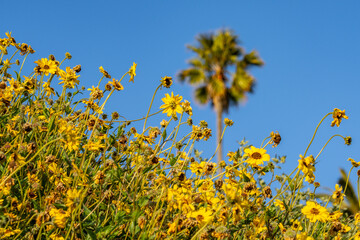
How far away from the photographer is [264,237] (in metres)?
2.72

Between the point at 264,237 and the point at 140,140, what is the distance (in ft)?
3.12

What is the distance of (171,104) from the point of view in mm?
3051

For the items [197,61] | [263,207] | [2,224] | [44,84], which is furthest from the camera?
[197,61]

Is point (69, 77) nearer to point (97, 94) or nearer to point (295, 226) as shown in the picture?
point (97, 94)

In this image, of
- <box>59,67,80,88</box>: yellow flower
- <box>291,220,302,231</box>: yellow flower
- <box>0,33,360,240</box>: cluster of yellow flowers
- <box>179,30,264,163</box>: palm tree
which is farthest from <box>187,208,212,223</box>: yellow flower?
<box>179,30,264,163</box>: palm tree

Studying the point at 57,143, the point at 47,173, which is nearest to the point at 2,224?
the point at 47,173

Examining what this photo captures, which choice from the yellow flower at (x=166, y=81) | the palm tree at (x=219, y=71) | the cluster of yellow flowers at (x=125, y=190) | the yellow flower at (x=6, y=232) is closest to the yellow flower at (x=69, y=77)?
the cluster of yellow flowers at (x=125, y=190)

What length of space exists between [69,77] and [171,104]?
0.89 m

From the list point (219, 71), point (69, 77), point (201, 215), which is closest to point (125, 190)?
point (201, 215)

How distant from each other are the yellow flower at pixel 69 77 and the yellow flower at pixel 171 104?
2.70 ft

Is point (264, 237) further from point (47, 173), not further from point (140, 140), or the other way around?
point (47, 173)

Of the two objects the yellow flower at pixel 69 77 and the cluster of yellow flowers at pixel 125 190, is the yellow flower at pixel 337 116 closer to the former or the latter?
the cluster of yellow flowers at pixel 125 190

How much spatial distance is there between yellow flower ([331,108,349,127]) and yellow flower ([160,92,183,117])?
3.16ft

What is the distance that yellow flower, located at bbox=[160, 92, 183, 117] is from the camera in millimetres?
3037
